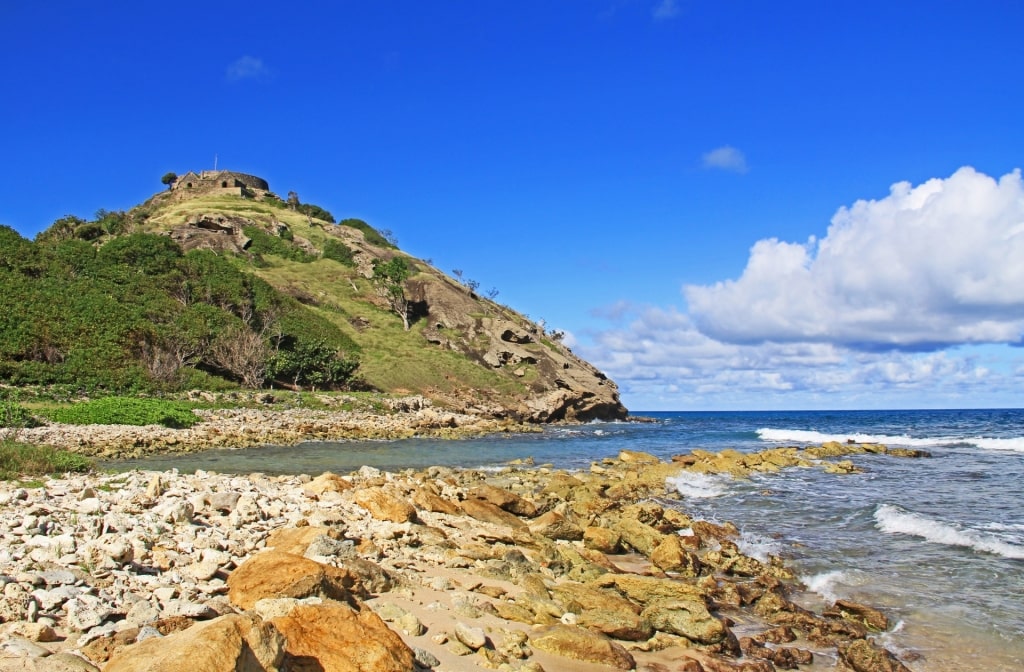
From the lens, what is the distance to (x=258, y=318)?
201 feet

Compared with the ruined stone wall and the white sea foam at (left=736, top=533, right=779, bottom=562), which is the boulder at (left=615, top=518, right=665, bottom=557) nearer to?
the white sea foam at (left=736, top=533, right=779, bottom=562)

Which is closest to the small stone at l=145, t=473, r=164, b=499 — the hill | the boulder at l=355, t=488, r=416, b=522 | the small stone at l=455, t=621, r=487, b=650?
the boulder at l=355, t=488, r=416, b=522

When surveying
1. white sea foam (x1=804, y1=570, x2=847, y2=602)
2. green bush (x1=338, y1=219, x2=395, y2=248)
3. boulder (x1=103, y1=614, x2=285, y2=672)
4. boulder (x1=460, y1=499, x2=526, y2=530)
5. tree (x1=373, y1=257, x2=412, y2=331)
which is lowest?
white sea foam (x1=804, y1=570, x2=847, y2=602)

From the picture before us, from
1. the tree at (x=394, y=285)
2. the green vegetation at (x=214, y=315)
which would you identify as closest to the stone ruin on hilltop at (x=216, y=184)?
the green vegetation at (x=214, y=315)

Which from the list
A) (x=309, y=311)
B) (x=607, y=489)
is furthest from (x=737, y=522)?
(x=309, y=311)

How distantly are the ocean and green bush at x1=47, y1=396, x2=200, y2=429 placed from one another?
18.2ft

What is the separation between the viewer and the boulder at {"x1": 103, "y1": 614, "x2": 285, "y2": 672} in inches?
165

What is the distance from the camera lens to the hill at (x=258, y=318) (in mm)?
40812

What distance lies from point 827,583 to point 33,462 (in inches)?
557

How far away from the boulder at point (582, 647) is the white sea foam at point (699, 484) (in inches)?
551

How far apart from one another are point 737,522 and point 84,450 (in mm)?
22946

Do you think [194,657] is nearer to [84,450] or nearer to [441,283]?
[84,450]

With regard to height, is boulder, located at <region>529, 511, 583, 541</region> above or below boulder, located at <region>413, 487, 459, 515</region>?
below

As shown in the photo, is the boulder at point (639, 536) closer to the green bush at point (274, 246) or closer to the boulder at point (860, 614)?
the boulder at point (860, 614)
